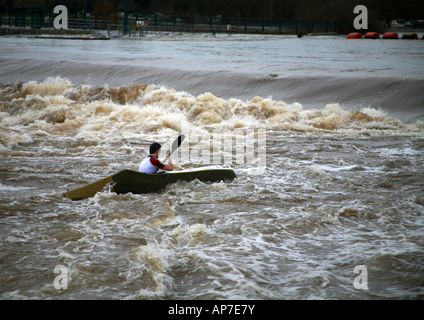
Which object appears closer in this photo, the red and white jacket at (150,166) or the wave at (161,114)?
the red and white jacket at (150,166)

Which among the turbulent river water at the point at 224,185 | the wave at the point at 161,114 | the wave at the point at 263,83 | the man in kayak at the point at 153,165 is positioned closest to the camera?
the turbulent river water at the point at 224,185

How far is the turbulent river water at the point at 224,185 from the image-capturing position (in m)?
4.89

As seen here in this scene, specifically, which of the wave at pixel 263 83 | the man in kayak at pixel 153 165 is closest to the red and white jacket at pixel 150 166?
the man in kayak at pixel 153 165

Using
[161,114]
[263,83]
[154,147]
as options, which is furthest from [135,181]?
[263,83]

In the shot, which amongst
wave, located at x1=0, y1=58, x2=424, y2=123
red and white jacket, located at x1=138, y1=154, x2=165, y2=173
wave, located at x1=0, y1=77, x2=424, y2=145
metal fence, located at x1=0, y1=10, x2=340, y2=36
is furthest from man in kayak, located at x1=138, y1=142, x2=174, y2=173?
metal fence, located at x1=0, y1=10, x2=340, y2=36

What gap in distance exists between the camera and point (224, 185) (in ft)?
25.5

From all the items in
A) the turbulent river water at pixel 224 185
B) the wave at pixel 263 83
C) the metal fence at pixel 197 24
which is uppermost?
the metal fence at pixel 197 24

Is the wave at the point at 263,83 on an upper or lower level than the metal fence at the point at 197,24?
lower

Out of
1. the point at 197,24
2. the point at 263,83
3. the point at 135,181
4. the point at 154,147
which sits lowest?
the point at 135,181

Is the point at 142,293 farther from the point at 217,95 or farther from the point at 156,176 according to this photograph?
the point at 217,95

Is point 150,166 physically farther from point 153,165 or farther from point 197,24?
point 197,24

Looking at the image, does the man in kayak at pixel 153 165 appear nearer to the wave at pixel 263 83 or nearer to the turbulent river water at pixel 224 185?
the turbulent river water at pixel 224 185
